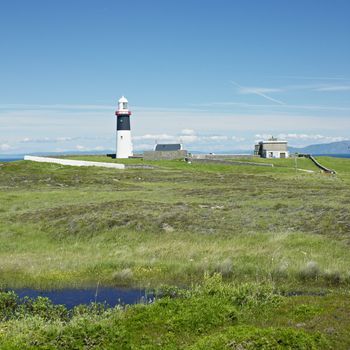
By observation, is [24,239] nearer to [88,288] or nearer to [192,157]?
[88,288]

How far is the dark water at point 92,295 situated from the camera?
20.4 m

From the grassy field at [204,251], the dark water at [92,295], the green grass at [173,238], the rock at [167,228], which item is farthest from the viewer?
the rock at [167,228]

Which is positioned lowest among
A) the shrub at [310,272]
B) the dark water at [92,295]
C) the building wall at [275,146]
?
the dark water at [92,295]

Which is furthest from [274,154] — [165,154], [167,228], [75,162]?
[167,228]

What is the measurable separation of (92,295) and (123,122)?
10394 cm

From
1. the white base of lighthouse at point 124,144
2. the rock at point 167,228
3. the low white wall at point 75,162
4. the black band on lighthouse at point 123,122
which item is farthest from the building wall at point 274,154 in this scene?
the rock at point 167,228

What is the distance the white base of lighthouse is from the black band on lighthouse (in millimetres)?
950

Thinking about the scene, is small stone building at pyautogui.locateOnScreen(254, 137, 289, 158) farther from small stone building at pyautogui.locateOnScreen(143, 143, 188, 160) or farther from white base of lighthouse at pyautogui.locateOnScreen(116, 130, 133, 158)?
white base of lighthouse at pyautogui.locateOnScreen(116, 130, 133, 158)

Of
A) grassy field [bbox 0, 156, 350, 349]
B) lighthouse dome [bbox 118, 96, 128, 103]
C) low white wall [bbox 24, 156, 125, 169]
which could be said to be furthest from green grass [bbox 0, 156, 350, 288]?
lighthouse dome [bbox 118, 96, 128, 103]

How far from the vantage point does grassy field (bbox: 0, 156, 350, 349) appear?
1620cm

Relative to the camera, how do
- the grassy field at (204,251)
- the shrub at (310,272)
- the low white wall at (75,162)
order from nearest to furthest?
the grassy field at (204,251) < the shrub at (310,272) < the low white wall at (75,162)

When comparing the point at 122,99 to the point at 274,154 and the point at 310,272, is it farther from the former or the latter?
the point at 310,272

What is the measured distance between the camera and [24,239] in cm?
3353

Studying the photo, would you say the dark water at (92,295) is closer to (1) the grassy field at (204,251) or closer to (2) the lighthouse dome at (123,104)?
(1) the grassy field at (204,251)
